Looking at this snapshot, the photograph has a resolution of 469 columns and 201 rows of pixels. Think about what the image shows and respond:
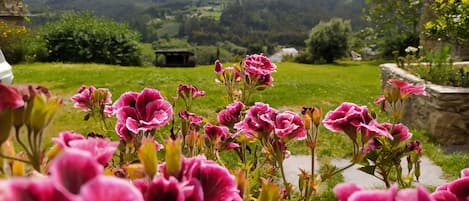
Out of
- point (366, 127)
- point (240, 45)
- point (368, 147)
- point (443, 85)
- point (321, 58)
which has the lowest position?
point (240, 45)

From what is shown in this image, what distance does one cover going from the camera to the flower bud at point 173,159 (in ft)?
1.43

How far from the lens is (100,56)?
15.6 m

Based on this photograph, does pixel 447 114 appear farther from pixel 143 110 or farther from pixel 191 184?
pixel 191 184

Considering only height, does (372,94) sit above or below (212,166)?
below

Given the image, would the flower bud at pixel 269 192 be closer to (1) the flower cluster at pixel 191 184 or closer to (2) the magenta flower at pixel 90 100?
(1) the flower cluster at pixel 191 184

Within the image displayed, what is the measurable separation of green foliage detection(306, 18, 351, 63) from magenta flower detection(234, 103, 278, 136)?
19226 mm

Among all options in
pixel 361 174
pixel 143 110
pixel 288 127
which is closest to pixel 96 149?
pixel 143 110

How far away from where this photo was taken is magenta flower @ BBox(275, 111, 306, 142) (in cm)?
88

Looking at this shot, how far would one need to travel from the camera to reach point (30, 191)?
Result: 272 mm

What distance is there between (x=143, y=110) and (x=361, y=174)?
11.8 feet

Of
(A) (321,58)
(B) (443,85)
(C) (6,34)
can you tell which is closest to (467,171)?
(B) (443,85)

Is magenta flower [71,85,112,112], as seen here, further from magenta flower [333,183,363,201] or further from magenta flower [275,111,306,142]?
magenta flower [333,183,363,201]

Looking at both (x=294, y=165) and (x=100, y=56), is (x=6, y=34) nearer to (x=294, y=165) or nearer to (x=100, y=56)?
(x=100, y=56)

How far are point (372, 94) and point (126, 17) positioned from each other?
94.4 metres
